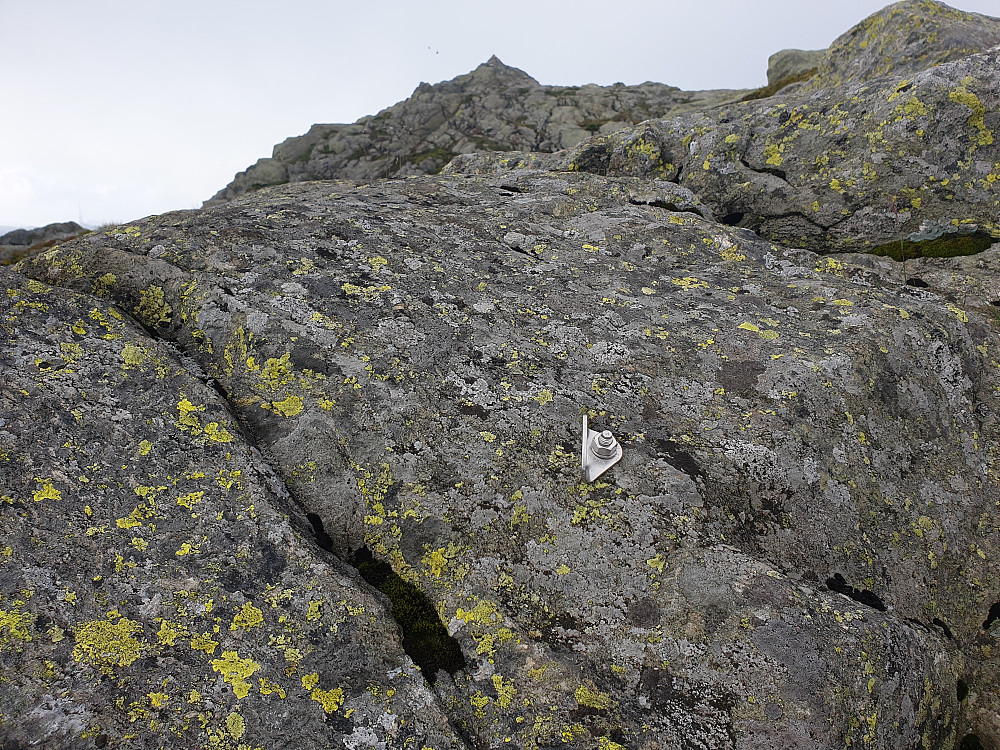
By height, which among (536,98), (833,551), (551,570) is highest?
(536,98)

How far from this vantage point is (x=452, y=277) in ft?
24.2

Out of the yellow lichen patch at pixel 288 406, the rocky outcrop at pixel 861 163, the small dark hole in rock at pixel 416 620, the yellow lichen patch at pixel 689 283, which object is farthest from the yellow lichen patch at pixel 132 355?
the rocky outcrop at pixel 861 163

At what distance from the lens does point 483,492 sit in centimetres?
533

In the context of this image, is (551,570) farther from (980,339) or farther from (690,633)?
(980,339)

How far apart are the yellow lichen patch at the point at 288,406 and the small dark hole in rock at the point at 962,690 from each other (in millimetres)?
7300

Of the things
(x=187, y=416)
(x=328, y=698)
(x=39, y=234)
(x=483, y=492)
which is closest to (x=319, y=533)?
(x=328, y=698)

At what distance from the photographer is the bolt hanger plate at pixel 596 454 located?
17.3 feet

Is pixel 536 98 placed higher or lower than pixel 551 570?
higher

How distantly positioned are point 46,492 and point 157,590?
1263 mm

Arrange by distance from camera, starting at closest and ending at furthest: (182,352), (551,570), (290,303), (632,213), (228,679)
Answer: (228,679)
(551,570)
(182,352)
(290,303)
(632,213)

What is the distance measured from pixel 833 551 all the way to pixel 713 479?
4.37ft

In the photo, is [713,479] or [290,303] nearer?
[713,479]

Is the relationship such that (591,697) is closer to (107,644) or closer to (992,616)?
(107,644)

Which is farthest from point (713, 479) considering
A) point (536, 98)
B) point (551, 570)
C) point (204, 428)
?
point (536, 98)
